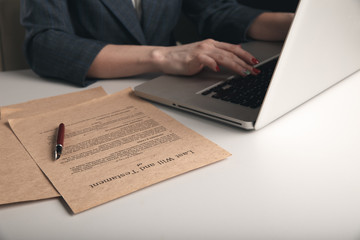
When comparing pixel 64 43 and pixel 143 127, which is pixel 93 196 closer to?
pixel 143 127

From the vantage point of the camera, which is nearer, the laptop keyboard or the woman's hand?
the laptop keyboard

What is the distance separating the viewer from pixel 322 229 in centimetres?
45

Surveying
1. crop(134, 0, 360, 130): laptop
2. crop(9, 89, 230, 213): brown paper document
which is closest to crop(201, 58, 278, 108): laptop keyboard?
crop(134, 0, 360, 130): laptop

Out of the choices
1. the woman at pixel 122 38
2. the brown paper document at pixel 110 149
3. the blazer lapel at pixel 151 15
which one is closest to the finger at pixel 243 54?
the woman at pixel 122 38

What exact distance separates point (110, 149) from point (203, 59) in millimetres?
364

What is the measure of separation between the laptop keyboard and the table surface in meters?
0.08

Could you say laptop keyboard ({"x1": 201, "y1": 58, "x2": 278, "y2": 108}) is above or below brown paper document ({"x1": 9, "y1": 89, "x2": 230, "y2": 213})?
above

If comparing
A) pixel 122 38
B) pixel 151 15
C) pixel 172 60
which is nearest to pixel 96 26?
pixel 122 38

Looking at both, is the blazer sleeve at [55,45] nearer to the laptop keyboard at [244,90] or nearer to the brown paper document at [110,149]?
the brown paper document at [110,149]

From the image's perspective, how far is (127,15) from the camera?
1118mm

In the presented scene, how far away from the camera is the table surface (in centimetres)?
45

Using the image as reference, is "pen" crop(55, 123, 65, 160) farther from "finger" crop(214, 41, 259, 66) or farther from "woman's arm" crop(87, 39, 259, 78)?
"finger" crop(214, 41, 259, 66)

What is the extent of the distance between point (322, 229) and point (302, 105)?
1.18ft

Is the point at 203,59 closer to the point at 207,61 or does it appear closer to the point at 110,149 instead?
the point at 207,61
